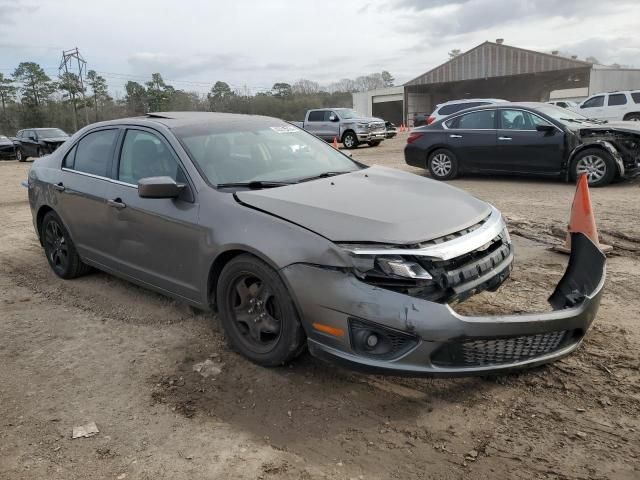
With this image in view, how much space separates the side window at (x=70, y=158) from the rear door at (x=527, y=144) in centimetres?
783

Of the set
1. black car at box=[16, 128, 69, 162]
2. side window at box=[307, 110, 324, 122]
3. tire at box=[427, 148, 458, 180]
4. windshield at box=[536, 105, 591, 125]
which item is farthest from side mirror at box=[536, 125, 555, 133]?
black car at box=[16, 128, 69, 162]

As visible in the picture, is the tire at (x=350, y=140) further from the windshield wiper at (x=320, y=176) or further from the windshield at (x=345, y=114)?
the windshield wiper at (x=320, y=176)

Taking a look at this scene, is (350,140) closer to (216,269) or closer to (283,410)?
(216,269)

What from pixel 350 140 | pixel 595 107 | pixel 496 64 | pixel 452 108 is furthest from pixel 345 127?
pixel 496 64

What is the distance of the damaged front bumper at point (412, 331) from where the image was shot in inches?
107

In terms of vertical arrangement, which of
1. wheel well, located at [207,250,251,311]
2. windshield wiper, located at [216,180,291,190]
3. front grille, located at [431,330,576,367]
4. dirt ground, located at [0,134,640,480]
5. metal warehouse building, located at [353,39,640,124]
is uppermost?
metal warehouse building, located at [353,39,640,124]

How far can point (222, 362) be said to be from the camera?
354 centimetres

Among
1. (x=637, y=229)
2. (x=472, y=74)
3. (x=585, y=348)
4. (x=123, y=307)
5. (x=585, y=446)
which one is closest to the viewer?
(x=585, y=446)

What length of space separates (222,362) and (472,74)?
4713 centimetres

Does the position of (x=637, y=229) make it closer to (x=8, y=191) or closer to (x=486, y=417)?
(x=486, y=417)

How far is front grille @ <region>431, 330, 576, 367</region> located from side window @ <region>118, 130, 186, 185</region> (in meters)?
2.21

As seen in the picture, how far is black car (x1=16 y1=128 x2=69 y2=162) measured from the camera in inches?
926

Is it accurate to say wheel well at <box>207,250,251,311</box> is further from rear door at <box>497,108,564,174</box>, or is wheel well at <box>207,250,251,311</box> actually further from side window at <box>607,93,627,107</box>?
side window at <box>607,93,627,107</box>

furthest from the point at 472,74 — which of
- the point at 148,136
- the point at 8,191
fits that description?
the point at 148,136
